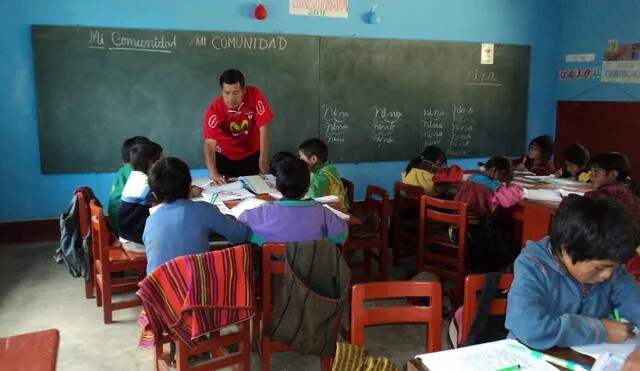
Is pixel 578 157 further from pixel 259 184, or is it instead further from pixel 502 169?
pixel 259 184

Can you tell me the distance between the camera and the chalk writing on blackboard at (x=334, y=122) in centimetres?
540

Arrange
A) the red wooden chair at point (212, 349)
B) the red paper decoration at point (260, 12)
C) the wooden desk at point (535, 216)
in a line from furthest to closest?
the red paper decoration at point (260, 12)
the wooden desk at point (535, 216)
the red wooden chair at point (212, 349)

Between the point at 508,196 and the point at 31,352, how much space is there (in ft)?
9.44

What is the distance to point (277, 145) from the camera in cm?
532

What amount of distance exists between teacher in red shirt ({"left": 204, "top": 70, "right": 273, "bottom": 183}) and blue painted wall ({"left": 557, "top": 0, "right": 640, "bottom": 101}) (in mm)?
3559

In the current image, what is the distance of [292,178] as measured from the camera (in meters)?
2.58

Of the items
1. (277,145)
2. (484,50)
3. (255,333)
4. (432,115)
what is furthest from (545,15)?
(255,333)

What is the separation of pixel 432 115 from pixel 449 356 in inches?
181

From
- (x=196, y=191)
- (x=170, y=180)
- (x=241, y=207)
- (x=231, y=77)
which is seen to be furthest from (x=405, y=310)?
(x=231, y=77)

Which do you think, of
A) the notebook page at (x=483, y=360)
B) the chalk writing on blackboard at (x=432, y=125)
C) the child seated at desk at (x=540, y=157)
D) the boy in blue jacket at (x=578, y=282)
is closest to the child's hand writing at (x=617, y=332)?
the boy in blue jacket at (x=578, y=282)

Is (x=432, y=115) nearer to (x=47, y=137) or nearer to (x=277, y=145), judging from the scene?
(x=277, y=145)

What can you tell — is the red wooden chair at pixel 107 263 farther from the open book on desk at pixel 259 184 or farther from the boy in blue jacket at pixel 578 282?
the boy in blue jacket at pixel 578 282

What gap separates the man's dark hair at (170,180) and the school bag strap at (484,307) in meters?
1.39

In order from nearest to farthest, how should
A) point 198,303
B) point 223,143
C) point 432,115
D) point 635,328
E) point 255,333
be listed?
point 635,328 → point 198,303 → point 255,333 → point 223,143 → point 432,115
